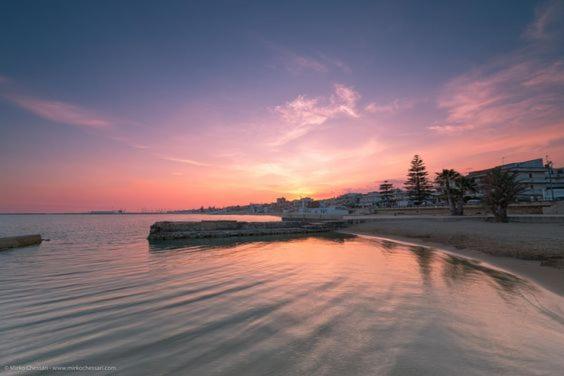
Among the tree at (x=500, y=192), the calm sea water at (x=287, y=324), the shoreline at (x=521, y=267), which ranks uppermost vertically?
the tree at (x=500, y=192)

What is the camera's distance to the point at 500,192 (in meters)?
31.4

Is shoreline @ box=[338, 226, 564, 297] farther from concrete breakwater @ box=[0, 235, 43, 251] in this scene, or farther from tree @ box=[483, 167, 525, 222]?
concrete breakwater @ box=[0, 235, 43, 251]

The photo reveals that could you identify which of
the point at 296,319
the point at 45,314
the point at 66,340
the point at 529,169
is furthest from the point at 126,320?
the point at 529,169

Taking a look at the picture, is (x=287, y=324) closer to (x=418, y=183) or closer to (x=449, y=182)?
(x=449, y=182)

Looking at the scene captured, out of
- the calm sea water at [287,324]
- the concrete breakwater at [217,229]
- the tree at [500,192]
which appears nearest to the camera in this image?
the calm sea water at [287,324]

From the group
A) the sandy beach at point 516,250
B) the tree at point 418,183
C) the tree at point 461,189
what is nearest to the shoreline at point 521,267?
the sandy beach at point 516,250

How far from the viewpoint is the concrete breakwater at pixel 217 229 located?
33.8 meters

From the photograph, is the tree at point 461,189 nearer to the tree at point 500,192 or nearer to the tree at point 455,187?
the tree at point 455,187

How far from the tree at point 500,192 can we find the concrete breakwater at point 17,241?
52265 mm

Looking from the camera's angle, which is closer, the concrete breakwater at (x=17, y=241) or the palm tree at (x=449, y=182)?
the concrete breakwater at (x=17, y=241)

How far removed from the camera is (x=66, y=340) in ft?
18.1

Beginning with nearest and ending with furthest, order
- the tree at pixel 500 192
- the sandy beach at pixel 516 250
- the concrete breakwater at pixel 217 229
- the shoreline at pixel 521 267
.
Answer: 1. the shoreline at pixel 521 267
2. the sandy beach at pixel 516 250
3. the tree at pixel 500 192
4. the concrete breakwater at pixel 217 229

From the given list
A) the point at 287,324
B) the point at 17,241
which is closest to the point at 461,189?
the point at 287,324

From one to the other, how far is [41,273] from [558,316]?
20.5 metres
